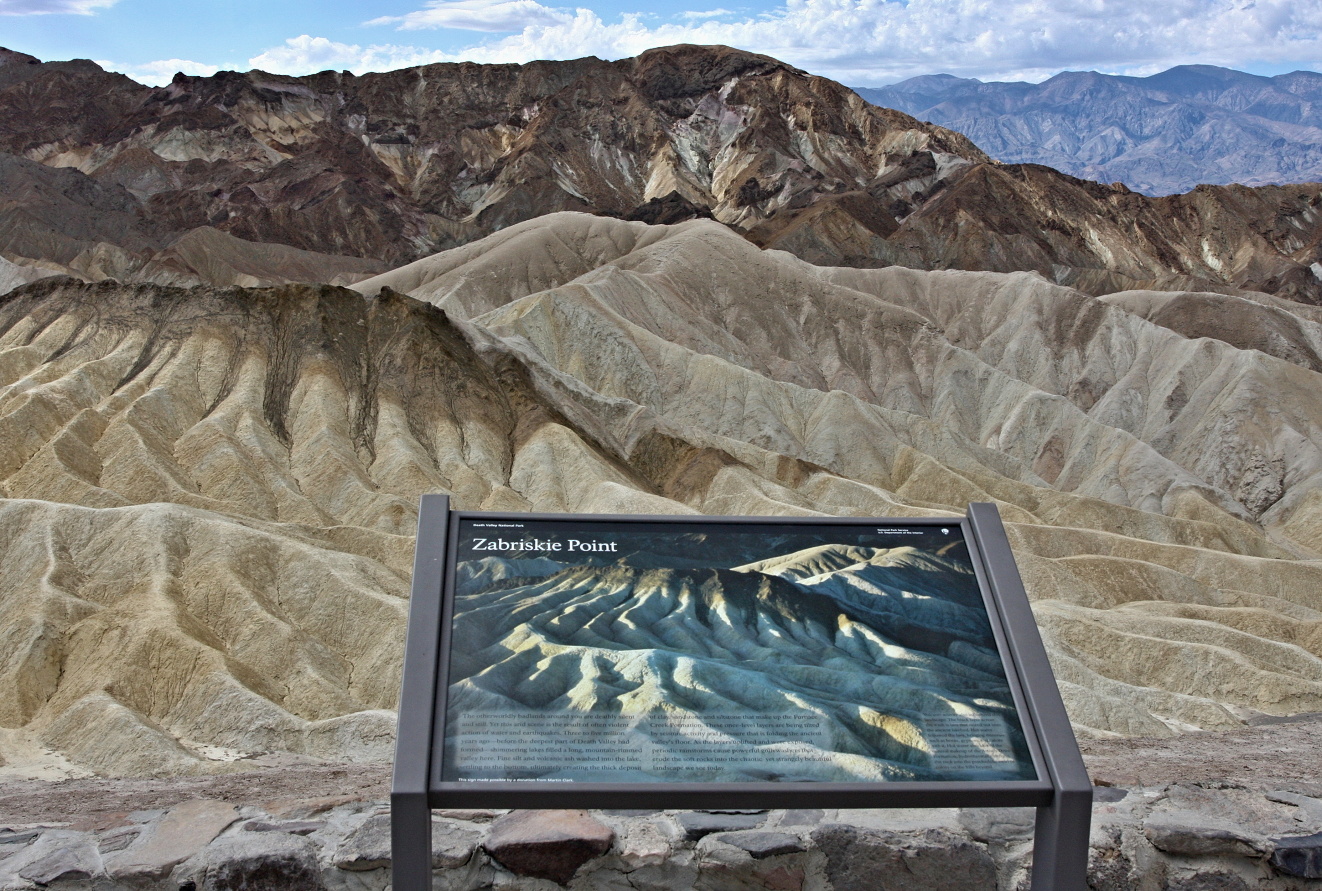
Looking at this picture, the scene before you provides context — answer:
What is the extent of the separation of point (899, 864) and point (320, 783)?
898 centimetres

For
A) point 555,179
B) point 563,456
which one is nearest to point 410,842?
point 563,456

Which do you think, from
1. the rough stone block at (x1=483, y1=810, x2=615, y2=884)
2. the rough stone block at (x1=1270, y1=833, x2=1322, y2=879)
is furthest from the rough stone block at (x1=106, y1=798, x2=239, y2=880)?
the rough stone block at (x1=1270, y1=833, x2=1322, y2=879)

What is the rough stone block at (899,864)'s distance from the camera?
702 centimetres

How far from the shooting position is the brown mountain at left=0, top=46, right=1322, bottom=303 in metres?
126

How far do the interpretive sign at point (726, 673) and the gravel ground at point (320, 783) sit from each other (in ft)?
7.75

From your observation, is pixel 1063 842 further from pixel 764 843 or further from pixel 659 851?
pixel 659 851

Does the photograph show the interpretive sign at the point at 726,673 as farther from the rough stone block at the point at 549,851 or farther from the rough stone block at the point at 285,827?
the rough stone block at the point at 285,827

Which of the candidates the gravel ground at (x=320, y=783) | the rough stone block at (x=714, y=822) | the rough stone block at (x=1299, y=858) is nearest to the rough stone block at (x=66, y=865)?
the gravel ground at (x=320, y=783)

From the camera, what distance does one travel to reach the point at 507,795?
231 inches

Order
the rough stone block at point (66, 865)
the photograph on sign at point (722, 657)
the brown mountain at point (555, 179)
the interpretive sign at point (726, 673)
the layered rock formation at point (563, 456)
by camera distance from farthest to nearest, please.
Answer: the brown mountain at point (555, 179) → the layered rock formation at point (563, 456) → the rough stone block at point (66, 865) → the photograph on sign at point (722, 657) → the interpretive sign at point (726, 673)

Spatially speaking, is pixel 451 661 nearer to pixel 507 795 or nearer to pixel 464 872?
pixel 507 795

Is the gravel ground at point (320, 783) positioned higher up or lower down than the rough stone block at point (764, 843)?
lower down

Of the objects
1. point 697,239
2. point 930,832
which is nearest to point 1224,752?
point 930,832

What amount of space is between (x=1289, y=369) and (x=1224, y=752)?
66543mm
